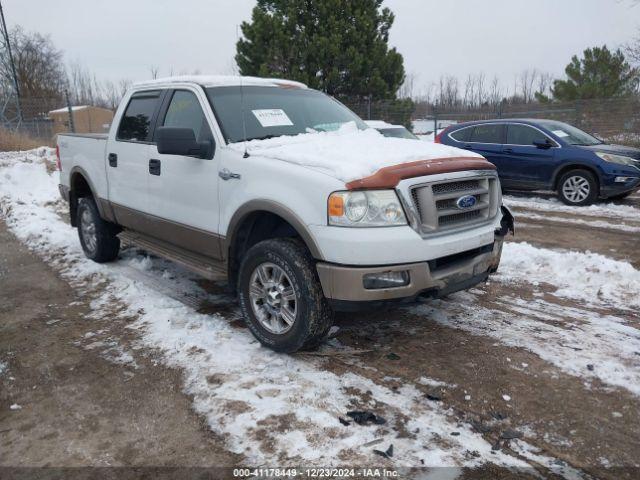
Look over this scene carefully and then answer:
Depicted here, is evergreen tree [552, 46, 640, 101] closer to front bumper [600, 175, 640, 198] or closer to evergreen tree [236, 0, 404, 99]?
evergreen tree [236, 0, 404, 99]

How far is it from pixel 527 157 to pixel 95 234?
8.29 m

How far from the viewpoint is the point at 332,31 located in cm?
2000

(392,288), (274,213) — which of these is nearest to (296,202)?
(274,213)

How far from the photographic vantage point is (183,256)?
457cm

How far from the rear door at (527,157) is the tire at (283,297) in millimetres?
8064

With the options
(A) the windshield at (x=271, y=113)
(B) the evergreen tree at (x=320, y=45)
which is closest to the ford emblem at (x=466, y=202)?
(A) the windshield at (x=271, y=113)

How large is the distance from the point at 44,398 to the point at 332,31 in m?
19.3

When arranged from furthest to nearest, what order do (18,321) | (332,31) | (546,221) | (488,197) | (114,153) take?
(332,31) → (546,221) → (114,153) → (18,321) → (488,197)

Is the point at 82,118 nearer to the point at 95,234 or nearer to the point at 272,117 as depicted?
the point at 95,234

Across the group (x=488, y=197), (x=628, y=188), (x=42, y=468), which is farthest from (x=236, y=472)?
(x=628, y=188)

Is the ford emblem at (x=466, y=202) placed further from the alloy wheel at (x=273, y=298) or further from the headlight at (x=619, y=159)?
the headlight at (x=619, y=159)

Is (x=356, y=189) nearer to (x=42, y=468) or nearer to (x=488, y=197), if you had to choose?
(x=488, y=197)

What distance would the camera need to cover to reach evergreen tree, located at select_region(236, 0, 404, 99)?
19.9m

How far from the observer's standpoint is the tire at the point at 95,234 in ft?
19.8
